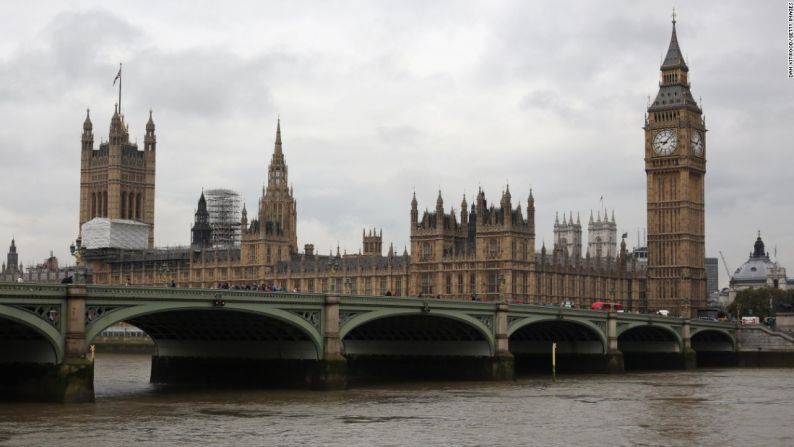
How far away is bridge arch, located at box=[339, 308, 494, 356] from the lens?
69375mm

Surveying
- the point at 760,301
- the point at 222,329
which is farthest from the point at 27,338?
the point at 760,301

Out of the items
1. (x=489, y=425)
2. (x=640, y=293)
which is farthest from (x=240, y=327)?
(x=640, y=293)

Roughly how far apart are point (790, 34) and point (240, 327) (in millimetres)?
33246

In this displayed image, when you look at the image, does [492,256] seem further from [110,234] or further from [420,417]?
[420,417]

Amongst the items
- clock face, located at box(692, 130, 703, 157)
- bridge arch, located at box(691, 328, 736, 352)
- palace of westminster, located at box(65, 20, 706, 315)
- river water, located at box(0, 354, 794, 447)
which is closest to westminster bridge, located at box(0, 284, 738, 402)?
river water, located at box(0, 354, 794, 447)

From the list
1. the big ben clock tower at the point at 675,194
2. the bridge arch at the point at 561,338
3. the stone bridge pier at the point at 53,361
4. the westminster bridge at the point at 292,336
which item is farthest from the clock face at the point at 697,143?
the stone bridge pier at the point at 53,361

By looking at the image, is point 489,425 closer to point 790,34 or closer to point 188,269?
point 790,34

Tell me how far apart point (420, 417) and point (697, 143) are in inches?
3873

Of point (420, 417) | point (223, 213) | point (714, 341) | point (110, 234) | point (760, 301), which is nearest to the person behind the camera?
point (420, 417)

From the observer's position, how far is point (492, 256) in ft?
416

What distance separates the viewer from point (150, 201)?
192250mm

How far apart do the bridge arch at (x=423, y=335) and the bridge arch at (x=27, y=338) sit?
1942 cm

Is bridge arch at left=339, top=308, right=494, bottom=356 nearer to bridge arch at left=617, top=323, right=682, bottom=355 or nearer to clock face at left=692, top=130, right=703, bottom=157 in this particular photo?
bridge arch at left=617, top=323, right=682, bottom=355

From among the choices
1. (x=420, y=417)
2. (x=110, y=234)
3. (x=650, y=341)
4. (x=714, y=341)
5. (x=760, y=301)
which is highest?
(x=110, y=234)
